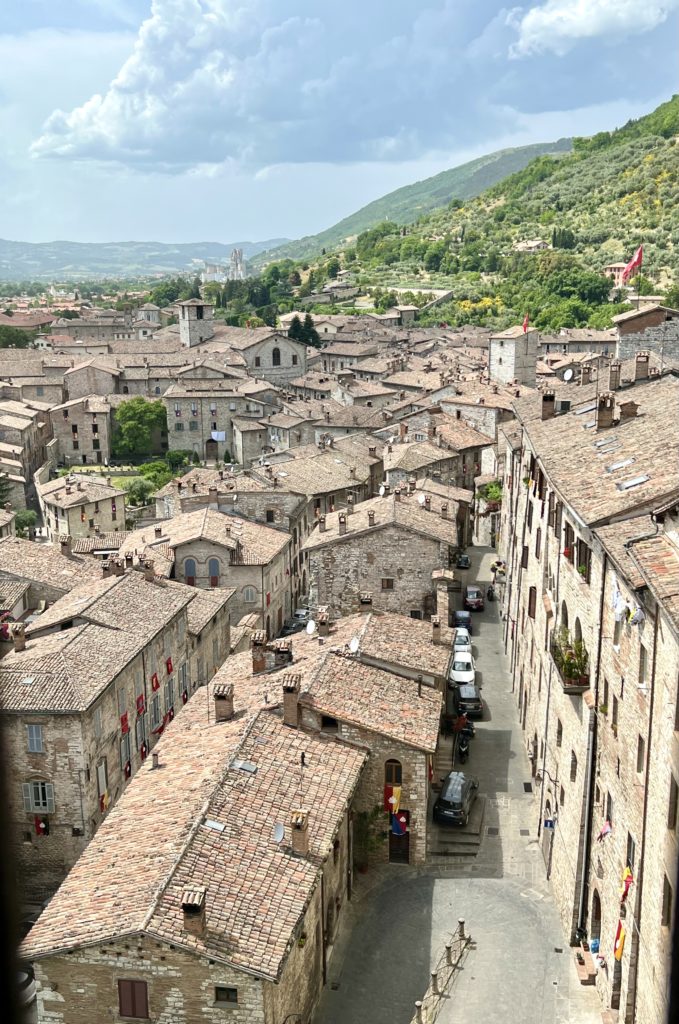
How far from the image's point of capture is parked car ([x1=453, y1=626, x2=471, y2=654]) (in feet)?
137

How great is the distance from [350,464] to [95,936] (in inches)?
1829

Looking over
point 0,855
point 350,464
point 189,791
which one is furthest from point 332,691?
point 350,464

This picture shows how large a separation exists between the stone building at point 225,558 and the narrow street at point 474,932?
16.7 m

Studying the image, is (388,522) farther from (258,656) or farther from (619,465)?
(619,465)

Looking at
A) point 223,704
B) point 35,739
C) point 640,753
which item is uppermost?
point 640,753

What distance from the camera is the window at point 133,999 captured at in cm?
1839

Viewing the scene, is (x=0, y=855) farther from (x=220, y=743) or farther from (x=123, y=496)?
(x=123, y=496)

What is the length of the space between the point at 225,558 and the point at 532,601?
1624cm

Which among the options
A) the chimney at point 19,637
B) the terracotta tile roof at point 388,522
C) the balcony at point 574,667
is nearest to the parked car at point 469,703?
the terracotta tile roof at point 388,522

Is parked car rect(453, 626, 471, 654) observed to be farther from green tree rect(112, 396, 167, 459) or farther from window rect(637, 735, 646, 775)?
green tree rect(112, 396, 167, 459)

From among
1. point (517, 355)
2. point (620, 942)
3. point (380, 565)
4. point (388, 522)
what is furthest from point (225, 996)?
point (517, 355)

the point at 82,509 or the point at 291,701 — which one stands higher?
the point at 291,701

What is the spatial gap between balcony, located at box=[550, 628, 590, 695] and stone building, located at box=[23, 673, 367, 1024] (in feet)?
19.1

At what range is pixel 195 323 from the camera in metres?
120
